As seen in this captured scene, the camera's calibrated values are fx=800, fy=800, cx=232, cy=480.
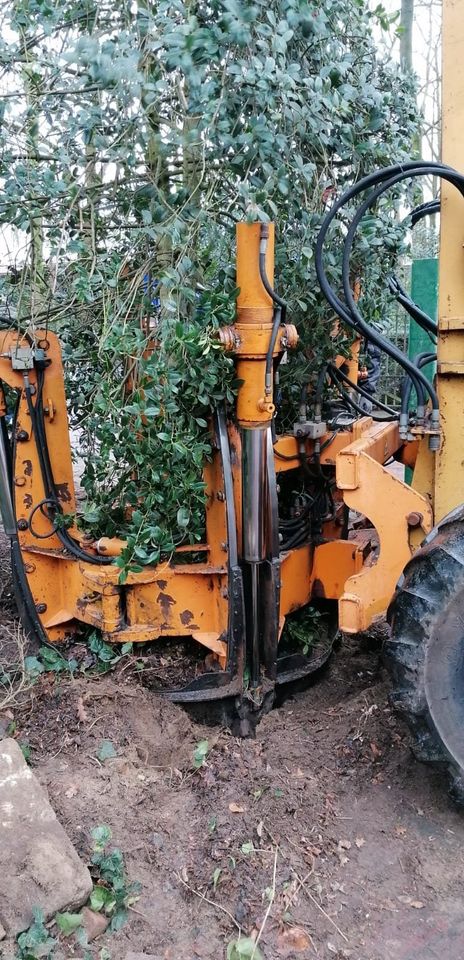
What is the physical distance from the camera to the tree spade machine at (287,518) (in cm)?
275

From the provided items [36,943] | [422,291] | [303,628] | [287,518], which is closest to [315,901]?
[36,943]

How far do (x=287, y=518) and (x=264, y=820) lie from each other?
1535 millimetres

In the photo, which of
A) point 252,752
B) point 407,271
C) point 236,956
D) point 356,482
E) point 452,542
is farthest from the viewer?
point 407,271

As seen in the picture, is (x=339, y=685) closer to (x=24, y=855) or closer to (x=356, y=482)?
(x=356, y=482)

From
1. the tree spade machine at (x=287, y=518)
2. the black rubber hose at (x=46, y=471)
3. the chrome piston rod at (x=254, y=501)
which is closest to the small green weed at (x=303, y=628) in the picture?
the tree spade machine at (x=287, y=518)

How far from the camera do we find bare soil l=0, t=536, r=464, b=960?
2.53 meters

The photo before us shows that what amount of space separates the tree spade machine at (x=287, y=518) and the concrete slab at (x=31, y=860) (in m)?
0.97

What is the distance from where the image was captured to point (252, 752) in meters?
3.39

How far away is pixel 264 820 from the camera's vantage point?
2.94m

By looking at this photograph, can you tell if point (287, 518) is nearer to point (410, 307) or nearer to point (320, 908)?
point (410, 307)

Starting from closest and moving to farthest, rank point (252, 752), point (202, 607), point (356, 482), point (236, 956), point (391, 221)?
point (236, 956), point (356, 482), point (252, 752), point (202, 607), point (391, 221)

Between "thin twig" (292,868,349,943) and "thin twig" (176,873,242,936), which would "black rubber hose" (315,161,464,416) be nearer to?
"thin twig" (292,868,349,943)

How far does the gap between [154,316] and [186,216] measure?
51 centimetres

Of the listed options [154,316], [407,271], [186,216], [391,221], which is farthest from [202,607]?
[407,271]
